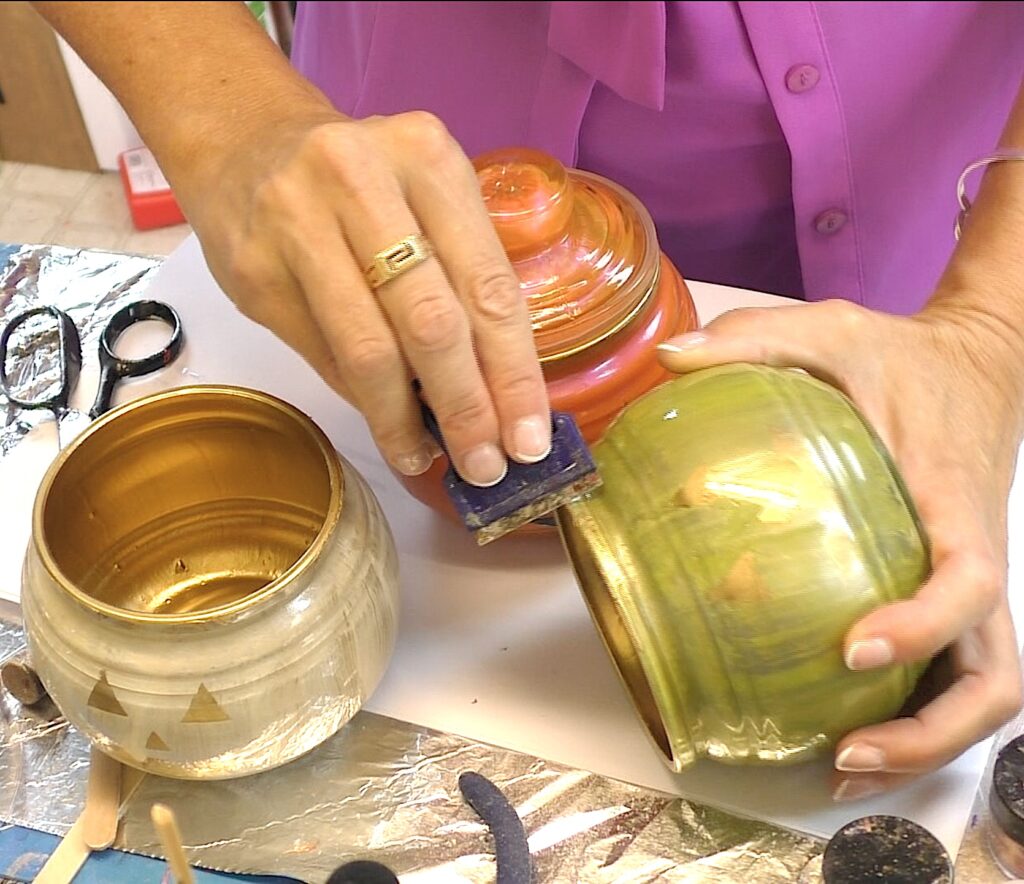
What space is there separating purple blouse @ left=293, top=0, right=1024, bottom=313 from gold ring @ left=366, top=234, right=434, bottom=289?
228 mm

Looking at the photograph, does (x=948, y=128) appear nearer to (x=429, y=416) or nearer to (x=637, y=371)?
(x=637, y=371)

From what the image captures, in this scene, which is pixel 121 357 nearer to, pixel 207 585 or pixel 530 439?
pixel 207 585

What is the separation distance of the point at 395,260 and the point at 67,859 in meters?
0.31

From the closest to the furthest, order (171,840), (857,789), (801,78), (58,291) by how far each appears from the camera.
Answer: (171,840), (857,789), (801,78), (58,291)

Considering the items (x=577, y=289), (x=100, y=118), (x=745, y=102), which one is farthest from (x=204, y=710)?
(x=100, y=118)

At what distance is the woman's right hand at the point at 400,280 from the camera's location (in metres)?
0.45

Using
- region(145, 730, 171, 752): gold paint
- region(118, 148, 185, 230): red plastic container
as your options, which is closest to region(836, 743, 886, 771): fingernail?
region(145, 730, 171, 752): gold paint

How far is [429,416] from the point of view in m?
0.50

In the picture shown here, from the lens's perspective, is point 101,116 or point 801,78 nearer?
point 801,78

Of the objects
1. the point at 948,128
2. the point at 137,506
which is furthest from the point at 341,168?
the point at 948,128

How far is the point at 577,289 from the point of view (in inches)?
21.7

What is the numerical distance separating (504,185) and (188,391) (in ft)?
0.61

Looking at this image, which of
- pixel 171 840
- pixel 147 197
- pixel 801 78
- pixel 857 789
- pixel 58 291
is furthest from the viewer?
pixel 147 197

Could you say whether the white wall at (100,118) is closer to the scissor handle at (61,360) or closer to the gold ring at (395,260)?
the scissor handle at (61,360)
